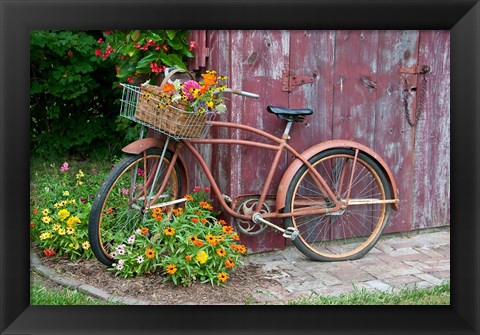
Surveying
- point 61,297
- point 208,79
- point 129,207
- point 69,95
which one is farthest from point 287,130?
point 69,95

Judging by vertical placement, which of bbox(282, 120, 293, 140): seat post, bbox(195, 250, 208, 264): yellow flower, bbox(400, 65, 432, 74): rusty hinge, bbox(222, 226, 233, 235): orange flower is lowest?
bbox(195, 250, 208, 264): yellow flower

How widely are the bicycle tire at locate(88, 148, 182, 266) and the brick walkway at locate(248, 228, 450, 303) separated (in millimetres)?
781

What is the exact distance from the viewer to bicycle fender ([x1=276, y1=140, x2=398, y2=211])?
397 centimetres

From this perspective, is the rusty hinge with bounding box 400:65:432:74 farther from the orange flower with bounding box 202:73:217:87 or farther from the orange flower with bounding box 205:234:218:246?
the orange flower with bounding box 205:234:218:246

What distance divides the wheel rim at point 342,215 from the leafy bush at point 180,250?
618 mm

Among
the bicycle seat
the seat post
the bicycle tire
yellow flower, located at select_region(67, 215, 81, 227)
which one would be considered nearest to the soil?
the bicycle tire

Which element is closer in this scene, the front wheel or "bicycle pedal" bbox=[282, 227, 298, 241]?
"bicycle pedal" bbox=[282, 227, 298, 241]

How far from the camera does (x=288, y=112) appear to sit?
3.90 meters

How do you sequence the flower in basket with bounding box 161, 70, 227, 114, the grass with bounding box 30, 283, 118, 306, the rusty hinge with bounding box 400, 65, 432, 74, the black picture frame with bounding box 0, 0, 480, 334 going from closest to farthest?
1. the black picture frame with bounding box 0, 0, 480, 334
2. the grass with bounding box 30, 283, 118, 306
3. the flower in basket with bounding box 161, 70, 227, 114
4. the rusty hinge with bounding box 400, 65, 432, 74

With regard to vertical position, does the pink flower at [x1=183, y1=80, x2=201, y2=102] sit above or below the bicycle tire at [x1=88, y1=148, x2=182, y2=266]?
above

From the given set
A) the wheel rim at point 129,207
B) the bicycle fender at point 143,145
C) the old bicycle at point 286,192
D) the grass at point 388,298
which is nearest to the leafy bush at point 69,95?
the wheel rim at point 129,207

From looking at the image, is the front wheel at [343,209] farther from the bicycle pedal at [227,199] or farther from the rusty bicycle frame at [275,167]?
the bicycle pedal at [227,199]

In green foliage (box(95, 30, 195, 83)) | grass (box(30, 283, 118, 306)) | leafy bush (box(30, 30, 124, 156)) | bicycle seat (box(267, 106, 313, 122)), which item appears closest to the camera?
grass (box(30, 283, 118, 306))

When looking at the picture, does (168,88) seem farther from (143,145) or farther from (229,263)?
(229,263)
